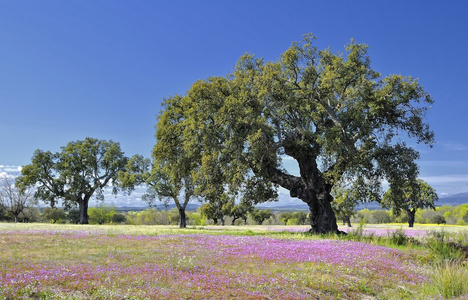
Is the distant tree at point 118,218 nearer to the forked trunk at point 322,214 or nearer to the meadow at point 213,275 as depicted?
the forked trunk at point 322,214

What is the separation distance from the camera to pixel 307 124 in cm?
2583

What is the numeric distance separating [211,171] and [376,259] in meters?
11.8

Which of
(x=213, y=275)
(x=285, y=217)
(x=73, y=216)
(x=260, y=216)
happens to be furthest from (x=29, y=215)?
(x=213, y=275)

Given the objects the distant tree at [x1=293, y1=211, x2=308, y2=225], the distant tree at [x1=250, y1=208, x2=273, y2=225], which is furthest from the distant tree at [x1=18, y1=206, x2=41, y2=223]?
the distant tree at [x1=293, y1=211, x2=308, y2=225]

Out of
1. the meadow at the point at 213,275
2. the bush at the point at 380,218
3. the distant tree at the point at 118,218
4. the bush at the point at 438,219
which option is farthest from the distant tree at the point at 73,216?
the bush at the point at 438,219

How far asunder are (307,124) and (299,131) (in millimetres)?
2674

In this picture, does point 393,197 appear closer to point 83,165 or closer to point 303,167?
point 303,167

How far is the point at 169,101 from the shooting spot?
29500mm

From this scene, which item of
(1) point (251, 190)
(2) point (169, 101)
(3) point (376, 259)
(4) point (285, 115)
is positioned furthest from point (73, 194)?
(3) point (376, 259)

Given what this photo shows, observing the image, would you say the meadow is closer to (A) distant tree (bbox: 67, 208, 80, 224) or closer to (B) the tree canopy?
(B) the tree canopy

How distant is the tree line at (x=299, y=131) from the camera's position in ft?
68.2

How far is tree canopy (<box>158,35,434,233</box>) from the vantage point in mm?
20719

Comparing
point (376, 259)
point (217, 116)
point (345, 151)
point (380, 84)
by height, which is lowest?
point (376, 259)

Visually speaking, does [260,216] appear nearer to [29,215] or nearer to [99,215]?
[99,215]
